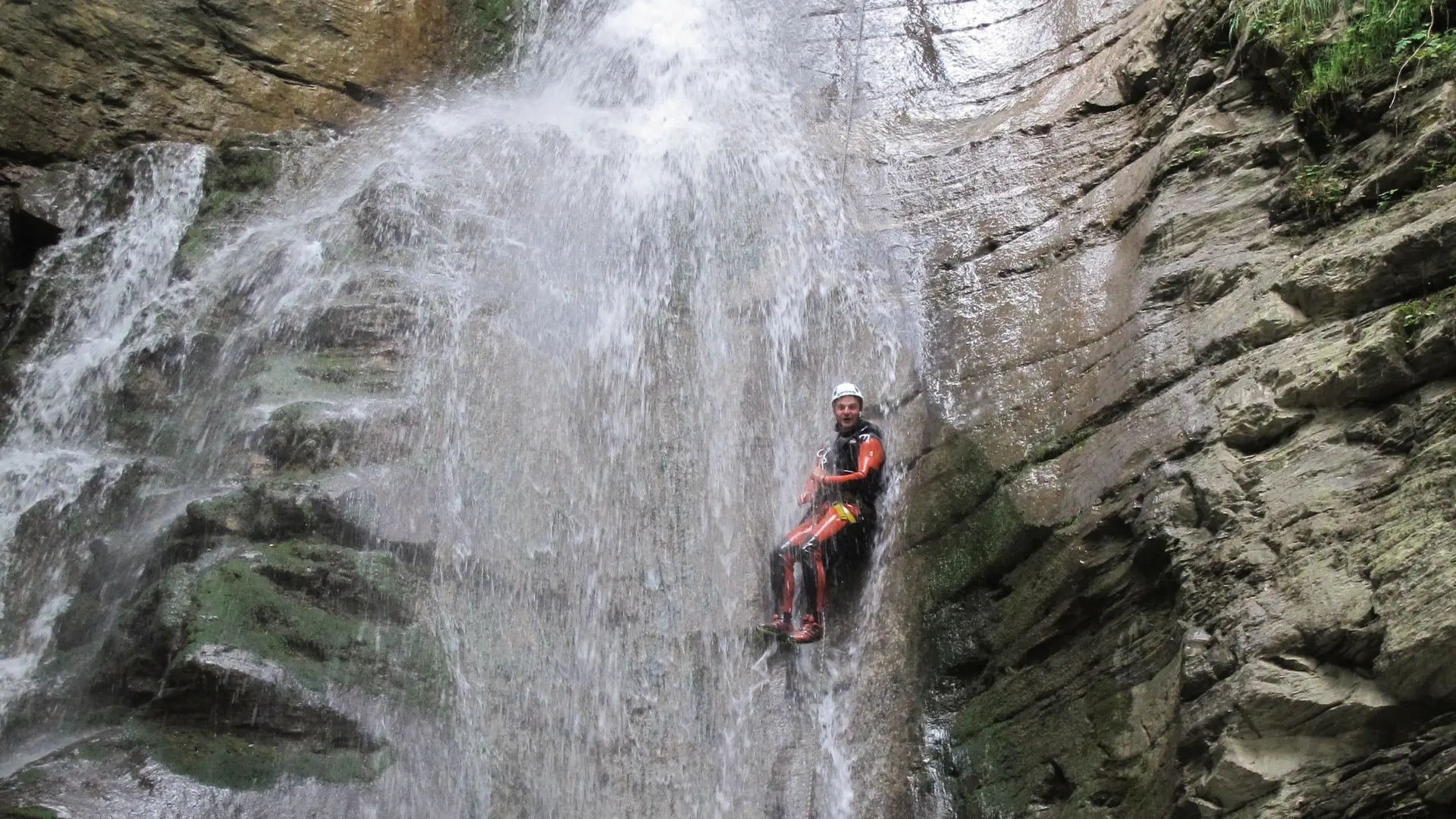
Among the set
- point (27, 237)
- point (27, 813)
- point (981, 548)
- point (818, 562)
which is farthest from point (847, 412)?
point (27, 237)

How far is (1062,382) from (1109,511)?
1225mm

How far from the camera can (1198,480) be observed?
5605 millimetres

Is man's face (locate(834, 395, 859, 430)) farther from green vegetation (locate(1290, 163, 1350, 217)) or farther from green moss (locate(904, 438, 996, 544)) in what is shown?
green vegetation (locate(1290, 163, 1350, 217))

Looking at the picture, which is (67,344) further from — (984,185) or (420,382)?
(984,185)

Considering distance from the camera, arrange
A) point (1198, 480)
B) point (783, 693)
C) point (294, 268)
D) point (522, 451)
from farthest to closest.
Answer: point (294, 268), point (522, 451), point (783, 693), point (1198, 480)

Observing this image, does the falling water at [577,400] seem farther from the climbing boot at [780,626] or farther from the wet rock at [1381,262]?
the wet rock at [1381,262]

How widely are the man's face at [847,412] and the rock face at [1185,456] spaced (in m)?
0.55

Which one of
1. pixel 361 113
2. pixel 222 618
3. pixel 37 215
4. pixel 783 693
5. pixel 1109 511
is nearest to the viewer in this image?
pixel 1109 511

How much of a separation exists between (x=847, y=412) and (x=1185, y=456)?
2.50 meters

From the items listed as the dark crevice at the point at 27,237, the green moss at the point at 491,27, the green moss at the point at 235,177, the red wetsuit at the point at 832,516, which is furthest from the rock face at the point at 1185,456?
the dark crevice at the point at 27,237

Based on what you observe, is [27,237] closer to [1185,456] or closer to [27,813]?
[27,813]

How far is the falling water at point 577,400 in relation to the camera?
729 centimetres

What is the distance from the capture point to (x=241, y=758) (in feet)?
21.7

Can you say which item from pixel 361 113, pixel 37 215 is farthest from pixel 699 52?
pixel 37 215
